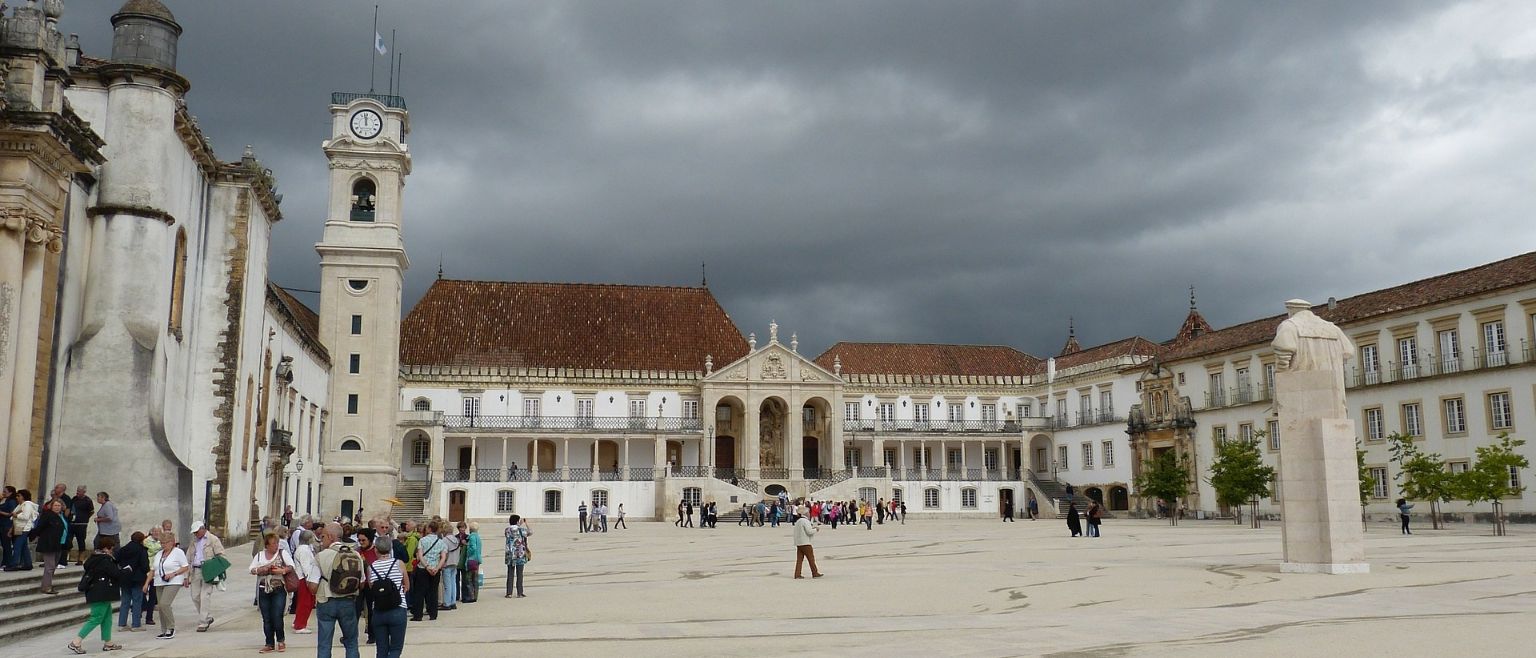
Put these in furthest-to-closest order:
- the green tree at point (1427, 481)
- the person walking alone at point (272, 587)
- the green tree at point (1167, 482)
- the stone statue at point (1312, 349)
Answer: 1. the green tree at point (1167, 482)
2. the green tree at point (1427, 481)
3. the stone statue at point (1312, 349)
4. the person walking alone at point (272, 587)

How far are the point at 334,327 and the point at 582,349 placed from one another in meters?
17.0

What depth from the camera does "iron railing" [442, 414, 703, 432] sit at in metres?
54.8

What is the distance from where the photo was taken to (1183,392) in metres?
50.7

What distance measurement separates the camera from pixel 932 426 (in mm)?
61812

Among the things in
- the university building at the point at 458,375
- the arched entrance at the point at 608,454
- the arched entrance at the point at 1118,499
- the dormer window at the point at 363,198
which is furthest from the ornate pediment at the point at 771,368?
the dormer window at the point at 363,198

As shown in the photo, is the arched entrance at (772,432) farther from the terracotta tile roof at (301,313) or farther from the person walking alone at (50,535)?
the person walking alone at (50,535)

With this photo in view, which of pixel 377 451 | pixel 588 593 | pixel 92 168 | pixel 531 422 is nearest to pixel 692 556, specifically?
pixel 588 593

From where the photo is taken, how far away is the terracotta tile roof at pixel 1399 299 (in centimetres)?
3650

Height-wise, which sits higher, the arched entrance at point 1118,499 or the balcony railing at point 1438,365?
the balcony railing at point 1438,365

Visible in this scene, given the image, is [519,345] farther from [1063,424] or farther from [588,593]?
[588,593]

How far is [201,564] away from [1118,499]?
4848 cm

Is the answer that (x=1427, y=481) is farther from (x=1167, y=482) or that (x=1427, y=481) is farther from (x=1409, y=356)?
(x=1167, y=482)

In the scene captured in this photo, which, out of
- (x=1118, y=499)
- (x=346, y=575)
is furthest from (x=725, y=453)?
(x=346, y=575)

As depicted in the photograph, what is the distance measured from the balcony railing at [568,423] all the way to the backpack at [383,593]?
4617 centimetres
